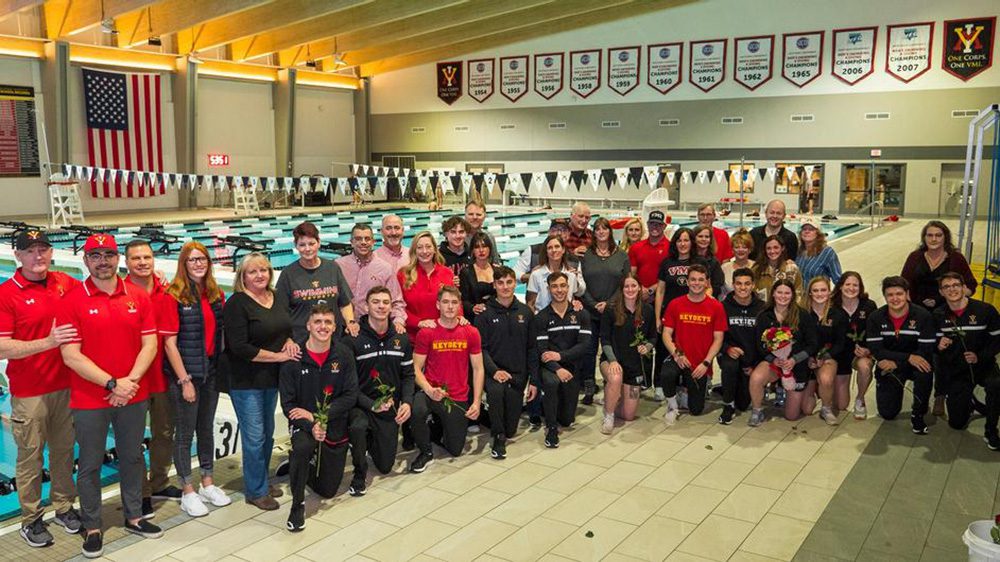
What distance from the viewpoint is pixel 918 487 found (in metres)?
4.67

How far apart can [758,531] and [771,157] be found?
24.2 meters

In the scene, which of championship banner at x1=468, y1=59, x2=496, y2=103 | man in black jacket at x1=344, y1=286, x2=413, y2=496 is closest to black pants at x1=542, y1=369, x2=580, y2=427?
man in black jacket at x1=344, y1=286, x2=413, y2=496

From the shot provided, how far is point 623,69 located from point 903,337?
2360cm

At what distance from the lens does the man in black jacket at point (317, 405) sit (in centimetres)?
426

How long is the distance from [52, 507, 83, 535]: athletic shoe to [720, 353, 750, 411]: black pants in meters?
4.34

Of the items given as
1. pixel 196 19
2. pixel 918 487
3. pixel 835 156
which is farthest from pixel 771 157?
pixel 918 487

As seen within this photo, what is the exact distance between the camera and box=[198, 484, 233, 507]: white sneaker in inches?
175

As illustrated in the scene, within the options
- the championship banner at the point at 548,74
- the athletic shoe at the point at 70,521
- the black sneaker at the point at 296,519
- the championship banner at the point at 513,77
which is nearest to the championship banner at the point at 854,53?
the championship banner at the point at 548,74

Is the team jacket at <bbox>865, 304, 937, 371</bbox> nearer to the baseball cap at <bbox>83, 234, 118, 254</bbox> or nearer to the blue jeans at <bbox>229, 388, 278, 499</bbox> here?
the blue jeans at <bbox>229, 388, 278, 499</bbox>

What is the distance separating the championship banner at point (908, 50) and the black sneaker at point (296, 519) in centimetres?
2471

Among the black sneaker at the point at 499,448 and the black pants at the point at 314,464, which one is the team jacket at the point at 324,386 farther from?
the black sneaker at the point at 499,448

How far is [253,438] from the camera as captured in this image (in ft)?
14.6

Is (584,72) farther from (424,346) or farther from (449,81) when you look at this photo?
(424,346)

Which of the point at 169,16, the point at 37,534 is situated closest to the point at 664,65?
the point at 169,16
